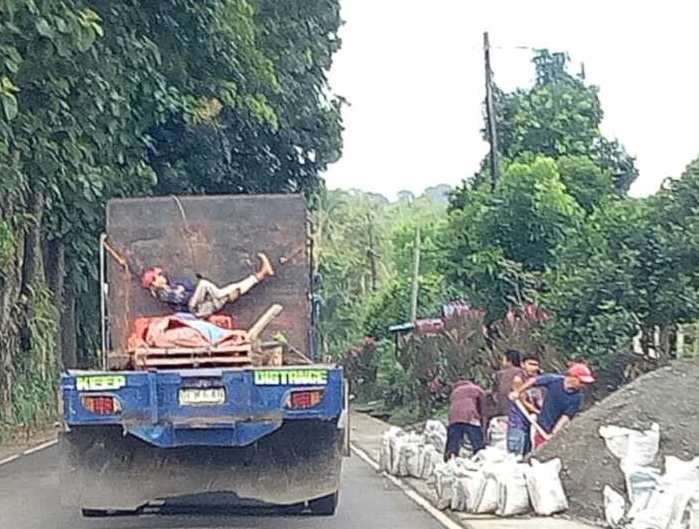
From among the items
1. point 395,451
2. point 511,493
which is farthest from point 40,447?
point 511,493

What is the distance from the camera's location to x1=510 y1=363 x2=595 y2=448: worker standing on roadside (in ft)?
58.1

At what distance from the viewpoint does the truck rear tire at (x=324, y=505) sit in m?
15.0

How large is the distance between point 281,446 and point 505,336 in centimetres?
1400

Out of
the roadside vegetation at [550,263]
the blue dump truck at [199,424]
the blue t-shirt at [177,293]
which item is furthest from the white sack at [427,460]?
the roadside vegetation at [550,263]

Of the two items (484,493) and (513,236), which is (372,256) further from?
(484,493)

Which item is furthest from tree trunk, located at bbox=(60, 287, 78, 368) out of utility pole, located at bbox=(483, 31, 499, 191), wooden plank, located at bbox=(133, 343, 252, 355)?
wooden plank, located at bbox=(133, 343, 252, 355)

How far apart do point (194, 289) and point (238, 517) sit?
97.7 inches

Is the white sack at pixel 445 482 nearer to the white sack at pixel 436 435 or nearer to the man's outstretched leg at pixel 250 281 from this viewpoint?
the man's outstretched leg at pixel 250 281

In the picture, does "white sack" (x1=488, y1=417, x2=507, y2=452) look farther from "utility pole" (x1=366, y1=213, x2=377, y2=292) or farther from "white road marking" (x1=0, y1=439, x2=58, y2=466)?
"utility pole" (x1=366, y1=213, x2=377, y2=292)

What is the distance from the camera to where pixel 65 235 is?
1326 inches

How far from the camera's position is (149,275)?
1697 centimetres

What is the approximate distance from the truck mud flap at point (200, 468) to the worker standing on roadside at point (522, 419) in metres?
4.15

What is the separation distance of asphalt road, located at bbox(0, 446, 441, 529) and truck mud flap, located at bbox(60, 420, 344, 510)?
724 millimetres

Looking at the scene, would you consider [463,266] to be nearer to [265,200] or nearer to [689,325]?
[689,325]
